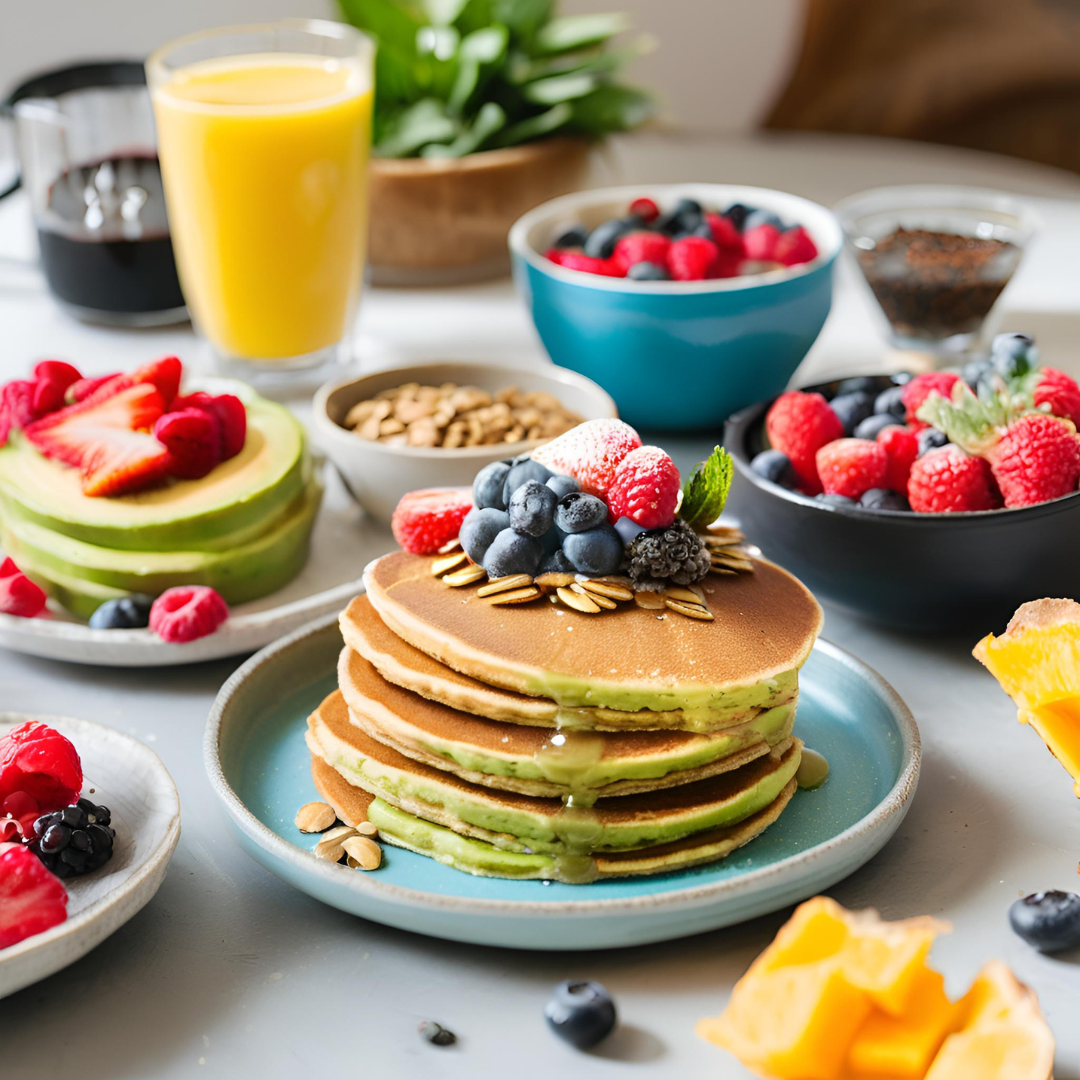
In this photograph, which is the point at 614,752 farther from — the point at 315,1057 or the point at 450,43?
the point at 450,43

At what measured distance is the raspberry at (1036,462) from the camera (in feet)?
4.44

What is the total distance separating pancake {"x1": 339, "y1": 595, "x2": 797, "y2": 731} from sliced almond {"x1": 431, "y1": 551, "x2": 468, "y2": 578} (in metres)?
0.09

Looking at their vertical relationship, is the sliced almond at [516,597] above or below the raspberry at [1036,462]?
below

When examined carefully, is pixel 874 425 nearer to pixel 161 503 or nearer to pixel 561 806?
pixel 561 806

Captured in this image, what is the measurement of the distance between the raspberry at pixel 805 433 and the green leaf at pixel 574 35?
4.19 feet

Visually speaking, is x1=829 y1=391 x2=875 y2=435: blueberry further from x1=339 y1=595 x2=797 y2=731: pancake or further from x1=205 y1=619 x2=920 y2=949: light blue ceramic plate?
x1=339 y1=595 x2=797 y2=731: pancake

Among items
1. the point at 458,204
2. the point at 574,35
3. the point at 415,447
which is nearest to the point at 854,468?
the point at 415,447

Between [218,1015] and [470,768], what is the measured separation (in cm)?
27

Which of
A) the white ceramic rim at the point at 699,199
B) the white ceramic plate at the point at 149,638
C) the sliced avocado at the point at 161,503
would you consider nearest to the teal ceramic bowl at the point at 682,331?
the white ceramic rim at the point at 699,199

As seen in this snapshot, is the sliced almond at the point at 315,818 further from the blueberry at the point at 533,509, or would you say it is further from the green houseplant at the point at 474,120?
the green houseplant at the point at 474,120

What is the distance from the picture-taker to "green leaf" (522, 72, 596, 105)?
7.93 ft

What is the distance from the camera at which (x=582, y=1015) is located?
3.11 ft

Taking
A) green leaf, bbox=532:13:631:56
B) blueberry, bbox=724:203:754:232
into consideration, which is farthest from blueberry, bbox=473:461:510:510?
green leaf, bbox=532:13:631:56

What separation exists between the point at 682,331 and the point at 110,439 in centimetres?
80
